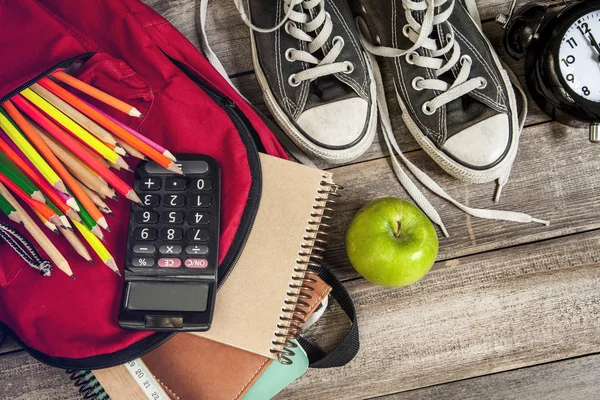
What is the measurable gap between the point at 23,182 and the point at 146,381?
28cm

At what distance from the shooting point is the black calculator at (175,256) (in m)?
0.60

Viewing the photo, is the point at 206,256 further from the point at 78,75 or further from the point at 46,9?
the point at 46,9

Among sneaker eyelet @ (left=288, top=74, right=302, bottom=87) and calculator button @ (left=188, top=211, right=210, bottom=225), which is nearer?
calculator button @ (left=188, top=211, right=210, bottom=225)

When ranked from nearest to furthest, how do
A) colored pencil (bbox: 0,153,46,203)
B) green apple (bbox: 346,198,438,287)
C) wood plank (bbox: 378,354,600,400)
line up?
colored pencil (bbox: 0,153,46,203) < green apple (bbox: 346,198,438,287) < wood plank (bbox: 378,354,600,400)

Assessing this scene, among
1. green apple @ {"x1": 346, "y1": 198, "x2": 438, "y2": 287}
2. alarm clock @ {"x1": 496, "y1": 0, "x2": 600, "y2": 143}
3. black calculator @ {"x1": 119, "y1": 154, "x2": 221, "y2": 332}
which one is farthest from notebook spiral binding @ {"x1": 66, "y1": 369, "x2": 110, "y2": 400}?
alarm clock @ {"x1": 496, "y1": 0, "x2": 600, "y2": 143}

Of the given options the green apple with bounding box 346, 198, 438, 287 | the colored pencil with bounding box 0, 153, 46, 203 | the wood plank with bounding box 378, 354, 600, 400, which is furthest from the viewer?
the wood plank with bounding box 378, 354, 600, 400

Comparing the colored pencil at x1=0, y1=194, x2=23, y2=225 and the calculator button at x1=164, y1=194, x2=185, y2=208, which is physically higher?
the colored pencil at x1=0, y1=194, x2=23, y2=225

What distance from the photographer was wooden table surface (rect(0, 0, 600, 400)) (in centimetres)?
79

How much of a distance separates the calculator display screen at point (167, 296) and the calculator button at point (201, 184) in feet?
0.35

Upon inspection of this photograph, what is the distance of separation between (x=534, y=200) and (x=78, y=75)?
0.66 meters

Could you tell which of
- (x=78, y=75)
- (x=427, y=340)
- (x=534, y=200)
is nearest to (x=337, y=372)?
(x=427, y=340)

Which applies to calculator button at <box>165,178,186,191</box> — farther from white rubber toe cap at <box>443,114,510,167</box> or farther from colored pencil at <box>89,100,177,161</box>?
white rubber toe cap at <box>443,114,510,167</box>

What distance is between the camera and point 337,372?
0.80 meters

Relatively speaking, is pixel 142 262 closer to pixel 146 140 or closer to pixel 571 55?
pixel 146 140
